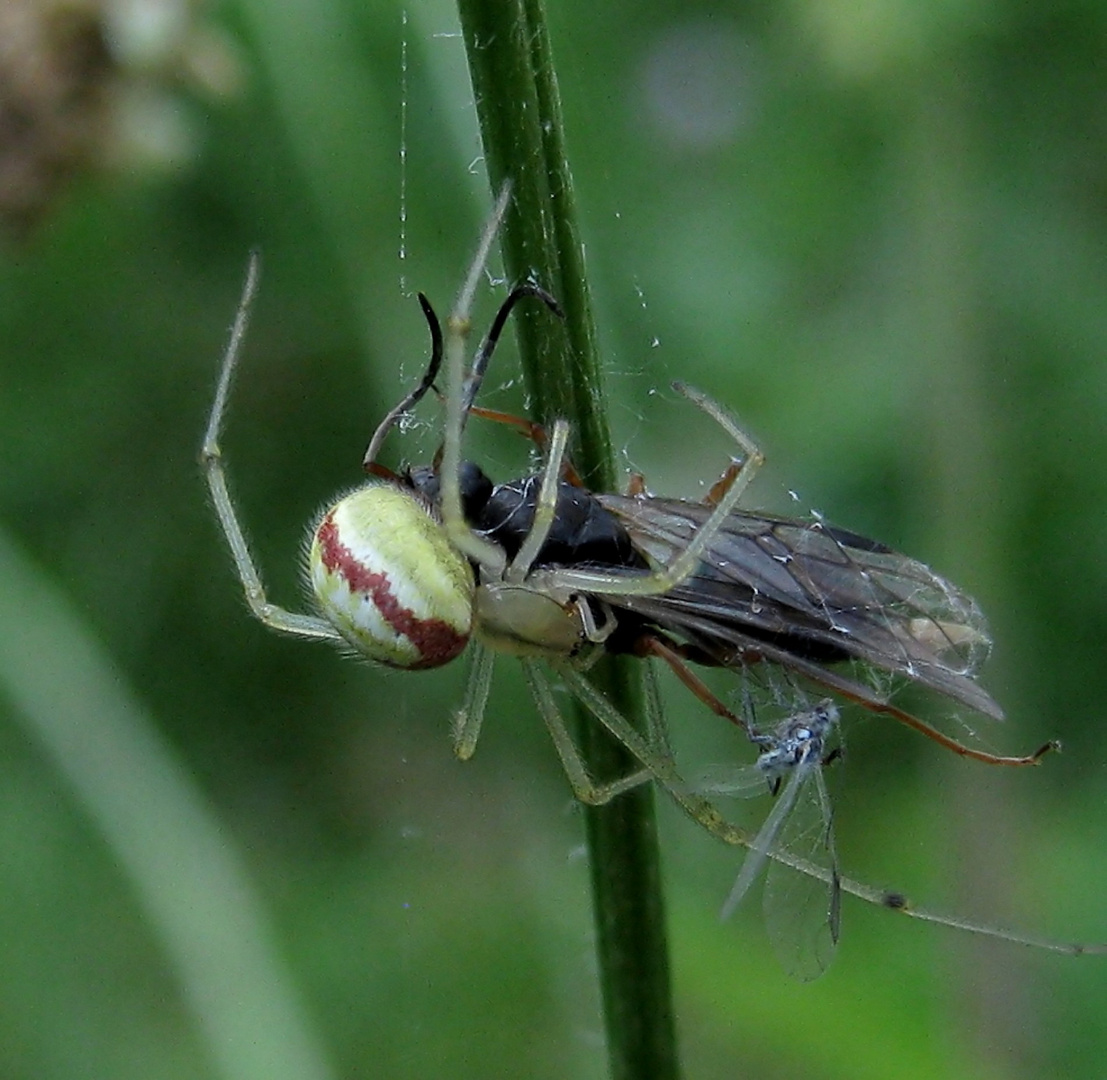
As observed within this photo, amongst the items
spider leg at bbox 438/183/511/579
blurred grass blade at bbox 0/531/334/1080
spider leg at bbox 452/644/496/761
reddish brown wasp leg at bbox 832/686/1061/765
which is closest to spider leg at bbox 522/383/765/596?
spider leg at bbox 438/183/511/579

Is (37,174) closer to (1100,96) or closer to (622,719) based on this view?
(622,719)

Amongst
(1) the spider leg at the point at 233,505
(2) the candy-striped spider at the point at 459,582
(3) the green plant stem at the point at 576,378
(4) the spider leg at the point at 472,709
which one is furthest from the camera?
(4) the spider leg at the point at 472,709

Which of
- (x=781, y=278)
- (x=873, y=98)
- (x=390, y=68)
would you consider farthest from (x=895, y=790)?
(x=390, y=68)

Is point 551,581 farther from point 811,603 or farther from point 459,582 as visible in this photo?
point 811,603

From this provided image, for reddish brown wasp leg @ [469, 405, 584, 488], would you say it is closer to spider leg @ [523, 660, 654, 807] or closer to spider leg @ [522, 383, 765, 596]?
spider leg @ [522, 383, 765, 596]

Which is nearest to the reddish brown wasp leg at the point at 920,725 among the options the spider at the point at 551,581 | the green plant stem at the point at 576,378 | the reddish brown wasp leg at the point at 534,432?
the spider at the point at 551,581

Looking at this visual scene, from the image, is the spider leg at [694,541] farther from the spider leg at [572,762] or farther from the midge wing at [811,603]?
the spider leg at [572,762]
